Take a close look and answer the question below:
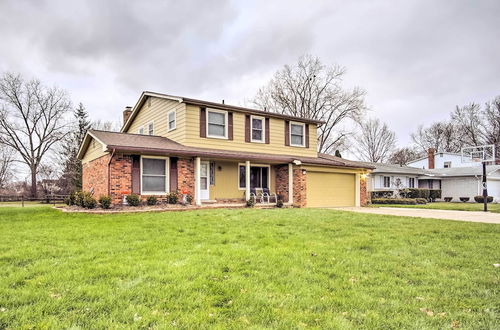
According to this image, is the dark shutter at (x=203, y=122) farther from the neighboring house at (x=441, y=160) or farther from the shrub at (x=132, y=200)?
the neighboring house at (x=441, y=160)

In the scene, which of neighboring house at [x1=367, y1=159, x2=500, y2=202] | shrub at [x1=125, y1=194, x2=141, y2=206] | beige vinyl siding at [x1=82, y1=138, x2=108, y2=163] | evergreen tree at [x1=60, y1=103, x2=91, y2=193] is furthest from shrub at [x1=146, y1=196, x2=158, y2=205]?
neighboring house at [x1=367, y1=159, x2=500, y2=202]

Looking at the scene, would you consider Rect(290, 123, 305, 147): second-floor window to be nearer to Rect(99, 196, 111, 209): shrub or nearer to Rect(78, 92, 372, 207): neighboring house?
Rect(78, 92, 372, 207): neighboring house

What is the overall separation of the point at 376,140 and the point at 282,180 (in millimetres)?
32735

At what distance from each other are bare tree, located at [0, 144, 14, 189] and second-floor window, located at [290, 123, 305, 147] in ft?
98.0

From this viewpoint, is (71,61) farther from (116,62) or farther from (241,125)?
(241,125)

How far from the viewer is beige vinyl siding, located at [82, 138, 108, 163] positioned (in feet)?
44.3

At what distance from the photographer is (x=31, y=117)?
31359 mm

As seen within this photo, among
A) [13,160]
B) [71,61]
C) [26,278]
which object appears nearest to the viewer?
[26,278]

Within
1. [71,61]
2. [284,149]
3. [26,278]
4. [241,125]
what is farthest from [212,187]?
[71,61]

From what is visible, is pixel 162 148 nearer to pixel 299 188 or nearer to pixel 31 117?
pixel 299 188

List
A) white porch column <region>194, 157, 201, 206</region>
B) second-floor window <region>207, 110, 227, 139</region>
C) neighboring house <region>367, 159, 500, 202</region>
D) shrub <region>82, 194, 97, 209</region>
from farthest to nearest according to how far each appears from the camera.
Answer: neighboring house <region>367, 159, 500, 202</region>
second-floor window <region>207, 110, 227, 139</region>
white porch column <region>194, 157, 201, 206</region>
shrub <region>82, 194, 97, 209</region>

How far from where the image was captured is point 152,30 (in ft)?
53.8

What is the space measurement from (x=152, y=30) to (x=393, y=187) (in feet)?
75.7

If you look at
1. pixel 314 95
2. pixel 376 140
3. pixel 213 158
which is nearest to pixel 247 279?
pixel 213 158
